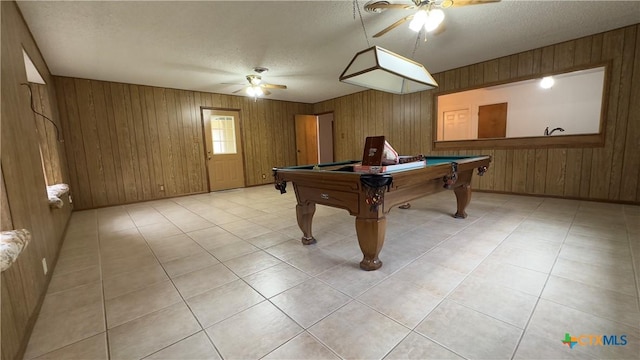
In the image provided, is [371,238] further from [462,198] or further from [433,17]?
[433,17]

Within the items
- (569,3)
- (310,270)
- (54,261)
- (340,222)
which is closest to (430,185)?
(340,222)

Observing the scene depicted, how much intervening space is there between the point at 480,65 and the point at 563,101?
118 inches

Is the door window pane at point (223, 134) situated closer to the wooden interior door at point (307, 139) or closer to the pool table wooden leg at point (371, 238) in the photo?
the wooden interior door at point (307, 139)

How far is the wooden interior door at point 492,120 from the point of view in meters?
6.58

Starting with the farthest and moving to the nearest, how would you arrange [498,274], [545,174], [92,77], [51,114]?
1. [92,77]
2. [545,174]
3. [51,114]
4. [498,274]

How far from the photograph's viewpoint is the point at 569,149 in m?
3.96

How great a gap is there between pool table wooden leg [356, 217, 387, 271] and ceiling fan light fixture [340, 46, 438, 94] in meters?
1.29

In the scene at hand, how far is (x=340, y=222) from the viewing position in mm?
3316

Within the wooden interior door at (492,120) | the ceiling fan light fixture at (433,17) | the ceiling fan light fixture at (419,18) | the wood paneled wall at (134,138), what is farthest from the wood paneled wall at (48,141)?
the wooden interior door at (492,120)

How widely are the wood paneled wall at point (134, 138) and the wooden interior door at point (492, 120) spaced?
6.25 metres

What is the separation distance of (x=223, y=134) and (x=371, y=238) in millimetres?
5536

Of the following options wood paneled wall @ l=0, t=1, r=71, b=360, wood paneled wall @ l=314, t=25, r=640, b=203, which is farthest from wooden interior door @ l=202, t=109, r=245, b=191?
wood paneled wall @ l=314, t=25, r=640, b=203

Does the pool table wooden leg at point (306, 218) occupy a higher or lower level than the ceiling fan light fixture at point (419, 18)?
lower

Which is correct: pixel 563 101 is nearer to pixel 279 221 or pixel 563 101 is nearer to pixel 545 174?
pixel 545 174
